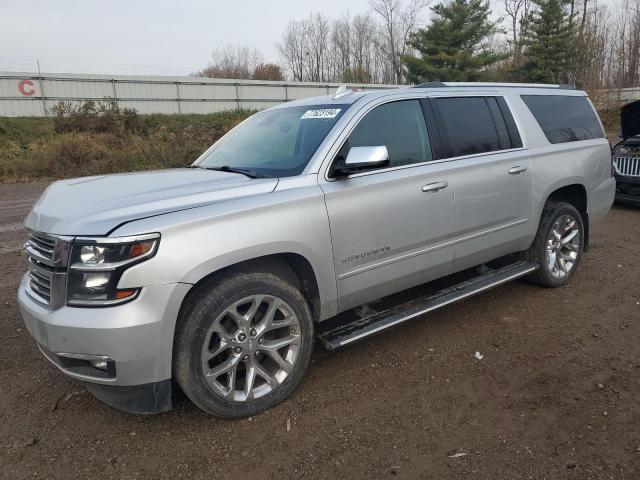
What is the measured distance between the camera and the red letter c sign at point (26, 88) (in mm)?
26319

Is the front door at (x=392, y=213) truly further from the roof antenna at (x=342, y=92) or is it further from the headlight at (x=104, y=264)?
the headlight at (x=104, y=264)

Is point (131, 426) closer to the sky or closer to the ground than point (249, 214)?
closer to the ground

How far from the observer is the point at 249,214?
2734mm

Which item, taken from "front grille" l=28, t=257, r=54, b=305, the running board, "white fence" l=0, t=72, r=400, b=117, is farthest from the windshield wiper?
"white fence" l=0, t=72, r=400, b=117

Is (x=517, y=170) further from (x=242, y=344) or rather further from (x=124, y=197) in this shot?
(x=124, y=197)

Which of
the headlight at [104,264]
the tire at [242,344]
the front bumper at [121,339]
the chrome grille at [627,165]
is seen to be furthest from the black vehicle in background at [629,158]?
the headlight at [104,264]

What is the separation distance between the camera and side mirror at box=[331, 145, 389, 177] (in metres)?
3.01

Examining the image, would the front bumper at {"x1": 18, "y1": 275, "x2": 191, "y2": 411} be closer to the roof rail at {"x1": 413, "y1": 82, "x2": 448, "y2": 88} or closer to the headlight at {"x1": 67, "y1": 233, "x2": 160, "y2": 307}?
the headlight at {"x1": 67, "y1": 233, "x2": 160, "y2": 307}

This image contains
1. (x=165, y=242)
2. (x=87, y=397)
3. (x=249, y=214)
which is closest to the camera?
(x=165, y=242)

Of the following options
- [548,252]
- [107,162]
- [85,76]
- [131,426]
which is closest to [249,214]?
[131,426]

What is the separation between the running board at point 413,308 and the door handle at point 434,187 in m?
0.84

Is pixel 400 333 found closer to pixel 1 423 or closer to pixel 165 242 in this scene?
pixel 165 242

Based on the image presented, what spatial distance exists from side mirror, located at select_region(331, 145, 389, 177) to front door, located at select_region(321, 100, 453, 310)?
0.07 m

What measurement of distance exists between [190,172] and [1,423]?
1.95 metres
